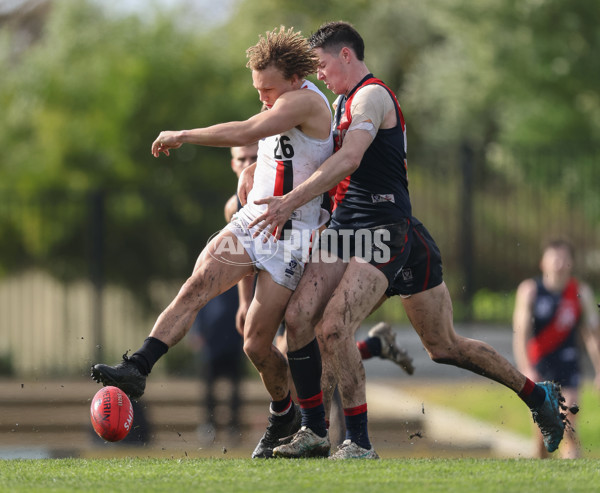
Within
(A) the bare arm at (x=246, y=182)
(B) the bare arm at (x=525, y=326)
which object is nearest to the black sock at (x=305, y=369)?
(A) the bare arm at (x=246, y=182)

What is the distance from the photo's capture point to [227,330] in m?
12.1

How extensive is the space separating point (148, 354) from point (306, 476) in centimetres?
127

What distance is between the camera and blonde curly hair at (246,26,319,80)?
19.8 ft

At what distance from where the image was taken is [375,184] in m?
6.13

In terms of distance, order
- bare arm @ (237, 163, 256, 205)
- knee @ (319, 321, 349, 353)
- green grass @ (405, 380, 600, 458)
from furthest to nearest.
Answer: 1. green grass @ (405, 380, 600, 458)
2. bare arm @ (237, 163, 256, 205)
3. knee @ (319, 321, 349, 353)

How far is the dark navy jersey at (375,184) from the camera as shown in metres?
6.11

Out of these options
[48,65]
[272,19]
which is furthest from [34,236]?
[272,19]

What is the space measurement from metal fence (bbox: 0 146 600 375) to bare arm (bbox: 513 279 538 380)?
295 inches

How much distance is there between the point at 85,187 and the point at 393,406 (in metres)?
8.93

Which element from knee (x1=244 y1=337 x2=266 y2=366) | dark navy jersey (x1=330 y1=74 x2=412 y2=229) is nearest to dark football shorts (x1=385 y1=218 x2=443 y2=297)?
dark navy jersey (x1=330 y1=74 x2=412 y2=229)

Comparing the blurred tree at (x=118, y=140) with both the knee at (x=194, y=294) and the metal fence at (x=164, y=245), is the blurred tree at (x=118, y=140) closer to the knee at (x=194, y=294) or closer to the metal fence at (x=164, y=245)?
the metal fence at (x=164, y=245)

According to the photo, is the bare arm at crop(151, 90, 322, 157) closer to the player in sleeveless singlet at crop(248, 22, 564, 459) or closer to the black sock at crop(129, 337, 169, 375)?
the player in sleeveless singlet at crop(248, 22, 564, 459)

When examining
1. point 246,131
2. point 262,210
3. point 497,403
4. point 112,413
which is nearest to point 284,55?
point 246,131

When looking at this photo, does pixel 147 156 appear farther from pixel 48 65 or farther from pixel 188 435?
pixel 188 435
